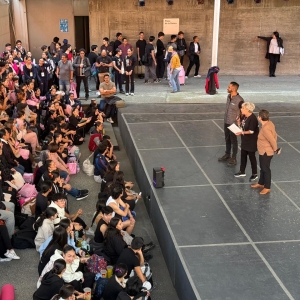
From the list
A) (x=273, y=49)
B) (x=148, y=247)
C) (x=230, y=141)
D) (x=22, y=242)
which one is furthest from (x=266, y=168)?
(x=273, y=49)

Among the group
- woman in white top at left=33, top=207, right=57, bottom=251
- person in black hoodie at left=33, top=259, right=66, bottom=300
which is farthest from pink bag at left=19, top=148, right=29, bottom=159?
person in black hoodie at left=33, top=259, right=66, bottom=300

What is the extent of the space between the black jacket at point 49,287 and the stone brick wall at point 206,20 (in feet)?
49.5

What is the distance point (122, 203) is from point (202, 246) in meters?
1.75

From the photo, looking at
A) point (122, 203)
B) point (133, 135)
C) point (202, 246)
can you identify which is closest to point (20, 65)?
point (133, 135)

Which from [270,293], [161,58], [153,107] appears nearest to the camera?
[270,293]

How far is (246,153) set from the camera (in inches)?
368

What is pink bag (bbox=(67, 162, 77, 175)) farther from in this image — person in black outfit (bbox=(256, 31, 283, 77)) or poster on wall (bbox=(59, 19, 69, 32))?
poster on wall (bbox=(59, 19, 69, 32))

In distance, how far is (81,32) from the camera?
22922 millimetres

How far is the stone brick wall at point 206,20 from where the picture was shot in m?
20.0

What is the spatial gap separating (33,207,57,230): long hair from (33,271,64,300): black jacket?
135 cm

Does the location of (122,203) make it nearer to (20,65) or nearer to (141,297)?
(141,297)

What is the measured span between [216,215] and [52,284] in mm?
2901

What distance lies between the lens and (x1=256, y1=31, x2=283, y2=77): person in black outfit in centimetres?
1986

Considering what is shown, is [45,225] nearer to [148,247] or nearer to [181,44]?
[148,247]
